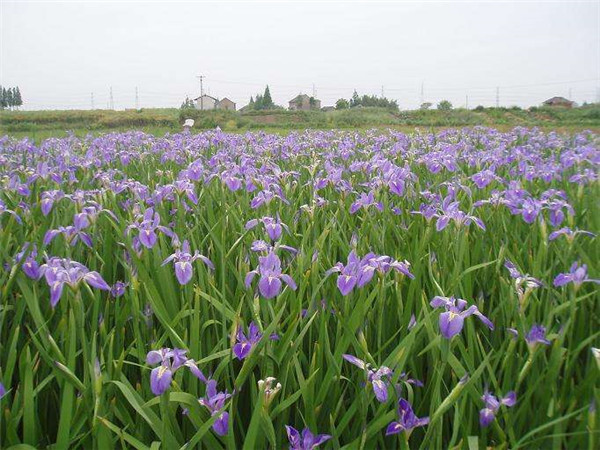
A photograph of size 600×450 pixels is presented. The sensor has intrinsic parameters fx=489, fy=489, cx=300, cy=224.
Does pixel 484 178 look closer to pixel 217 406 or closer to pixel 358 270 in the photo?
pixel 358 270

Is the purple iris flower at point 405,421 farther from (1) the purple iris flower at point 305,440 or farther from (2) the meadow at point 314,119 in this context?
(2) the meadow at point 314,119

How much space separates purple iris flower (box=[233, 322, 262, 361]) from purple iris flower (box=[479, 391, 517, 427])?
0.77 meters

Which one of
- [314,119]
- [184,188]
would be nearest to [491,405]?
[184,188]

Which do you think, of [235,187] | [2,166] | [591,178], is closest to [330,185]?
[235,187]

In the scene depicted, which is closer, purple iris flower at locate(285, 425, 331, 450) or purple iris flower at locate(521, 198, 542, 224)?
purple iris flower at locate(285, 425, 331, 450)

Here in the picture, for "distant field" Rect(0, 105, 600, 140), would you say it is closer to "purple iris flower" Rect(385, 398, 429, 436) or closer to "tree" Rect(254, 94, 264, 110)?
"purple iris flower" Rect(385, 398, 429, 436)

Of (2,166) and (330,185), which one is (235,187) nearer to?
(330,185)

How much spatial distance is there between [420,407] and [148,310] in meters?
1.16

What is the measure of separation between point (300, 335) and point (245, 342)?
0.19m

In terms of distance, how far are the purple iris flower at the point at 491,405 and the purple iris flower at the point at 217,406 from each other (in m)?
0.81

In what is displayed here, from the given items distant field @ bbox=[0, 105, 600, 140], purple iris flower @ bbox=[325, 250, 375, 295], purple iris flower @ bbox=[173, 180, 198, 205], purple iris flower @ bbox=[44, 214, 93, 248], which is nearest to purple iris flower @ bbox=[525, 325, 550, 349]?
purple iris flower @ bbox=[325, 250, 375, 295]

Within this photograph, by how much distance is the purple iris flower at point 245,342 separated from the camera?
1.65 meters

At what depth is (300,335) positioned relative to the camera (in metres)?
1.73

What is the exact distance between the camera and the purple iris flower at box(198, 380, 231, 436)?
144 centimetres
